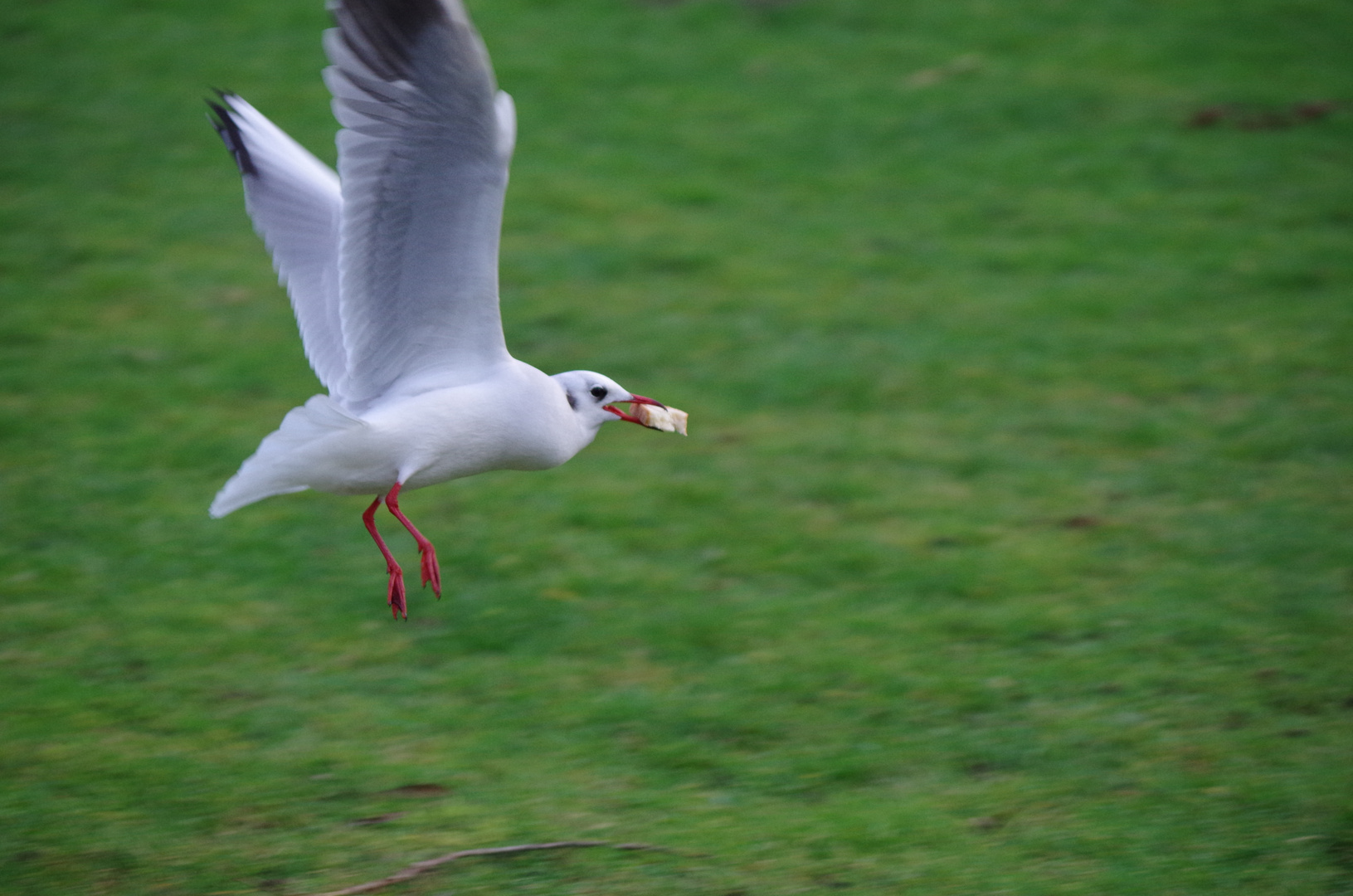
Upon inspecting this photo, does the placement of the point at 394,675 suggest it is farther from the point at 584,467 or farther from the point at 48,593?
the point at 584,467

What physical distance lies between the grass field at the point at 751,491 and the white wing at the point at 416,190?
4.99 feet

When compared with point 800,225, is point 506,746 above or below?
below

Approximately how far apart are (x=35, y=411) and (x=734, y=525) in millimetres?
3843

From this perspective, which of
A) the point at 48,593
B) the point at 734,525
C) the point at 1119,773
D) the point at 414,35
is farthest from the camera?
the point at 734,525

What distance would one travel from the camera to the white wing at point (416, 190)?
401 centimetres

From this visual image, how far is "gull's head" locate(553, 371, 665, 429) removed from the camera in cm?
479

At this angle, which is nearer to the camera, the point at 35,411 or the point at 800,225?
the point at 35,411

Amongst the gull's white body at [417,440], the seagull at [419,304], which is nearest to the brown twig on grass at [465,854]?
the seagull at [419,304]

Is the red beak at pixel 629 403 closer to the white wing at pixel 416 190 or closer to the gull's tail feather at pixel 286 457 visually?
the white wing at pixel 416 190

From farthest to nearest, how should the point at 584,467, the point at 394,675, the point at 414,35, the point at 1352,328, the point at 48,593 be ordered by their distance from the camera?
1. the point at 1352,328
2. the point at 584,467
3. the point at 48,593
4. the point at 394,675
5. the point at 414,35

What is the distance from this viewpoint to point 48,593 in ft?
20.5

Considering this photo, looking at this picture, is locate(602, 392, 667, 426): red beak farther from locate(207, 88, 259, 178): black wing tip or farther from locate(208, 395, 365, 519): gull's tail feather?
locate(207, 88, 259, 178): black wing tip

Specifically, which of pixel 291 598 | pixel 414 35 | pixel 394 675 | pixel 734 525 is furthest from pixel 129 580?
pixel 414 35

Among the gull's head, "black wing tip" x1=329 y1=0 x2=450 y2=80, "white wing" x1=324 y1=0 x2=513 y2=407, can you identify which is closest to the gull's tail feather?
"white wing" x1=324 y1=0 x2=513 y2=407
